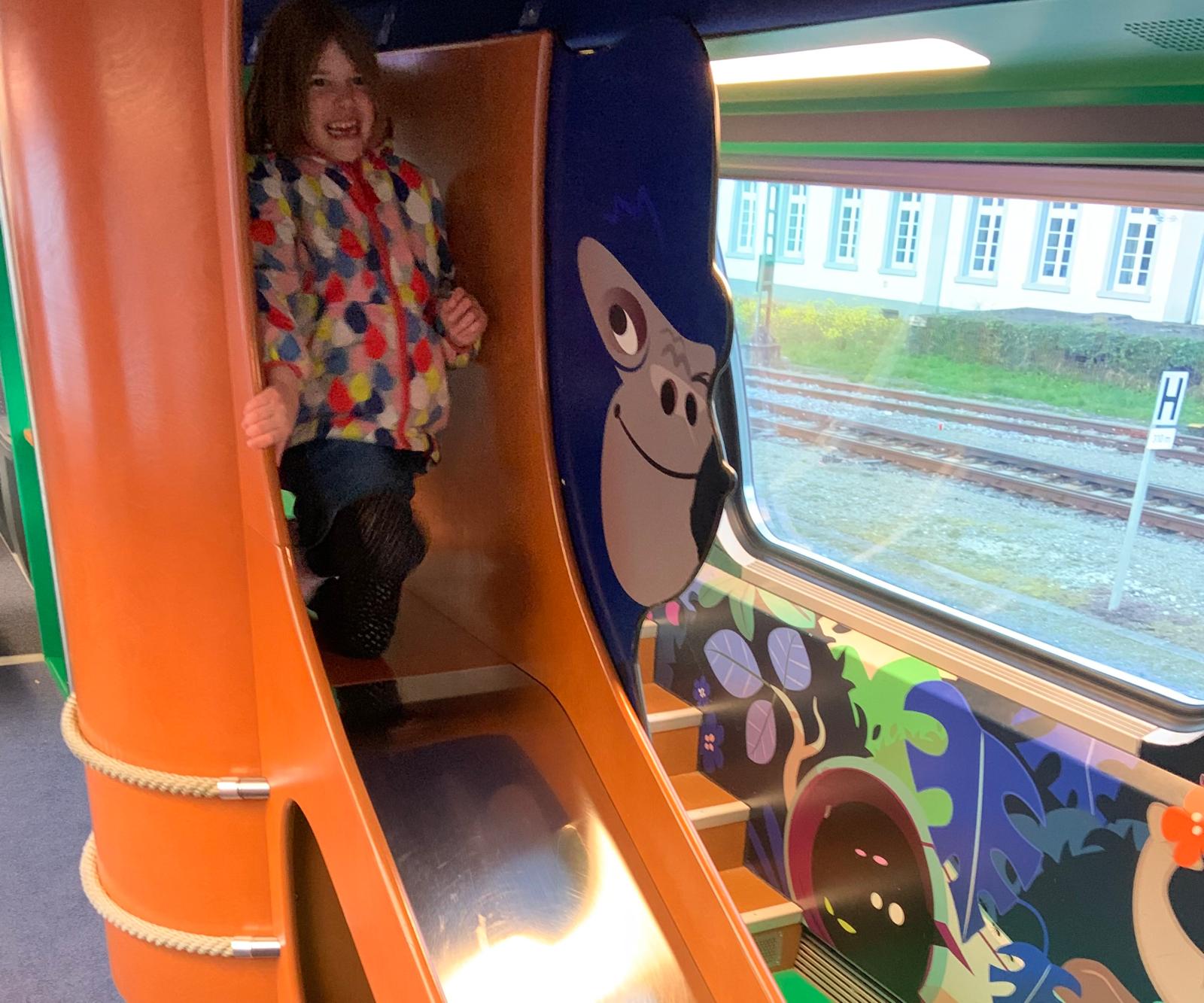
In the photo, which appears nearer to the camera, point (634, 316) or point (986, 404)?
point (634, 316)

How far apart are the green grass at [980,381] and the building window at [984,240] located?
0.24 metres

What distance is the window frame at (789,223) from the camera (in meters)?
3.11

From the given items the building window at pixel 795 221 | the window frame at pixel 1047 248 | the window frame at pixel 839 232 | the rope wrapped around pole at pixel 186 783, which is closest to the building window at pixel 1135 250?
the window frame at pixel 1047 248

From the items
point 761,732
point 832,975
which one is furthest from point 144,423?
point 832,975

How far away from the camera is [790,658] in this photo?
316 cm

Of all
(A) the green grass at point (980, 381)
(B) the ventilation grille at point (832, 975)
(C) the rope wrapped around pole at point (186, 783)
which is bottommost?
(B) the ventilation grille at point (832, 975)

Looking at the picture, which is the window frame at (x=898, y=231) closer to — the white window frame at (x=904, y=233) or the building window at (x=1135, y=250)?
the white window frame at (x=904, y=233)

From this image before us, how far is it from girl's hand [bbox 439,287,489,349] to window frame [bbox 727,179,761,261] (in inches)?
65.0

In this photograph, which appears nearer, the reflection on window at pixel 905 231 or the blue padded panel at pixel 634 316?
the blue padded panel at pixel 634 316

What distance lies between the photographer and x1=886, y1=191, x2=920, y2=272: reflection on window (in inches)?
105

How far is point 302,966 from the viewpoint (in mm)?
1693

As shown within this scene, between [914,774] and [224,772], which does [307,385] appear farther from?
[914,774]

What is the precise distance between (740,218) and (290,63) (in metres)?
2.09

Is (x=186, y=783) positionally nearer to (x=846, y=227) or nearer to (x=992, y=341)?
(x=992, y=341)
